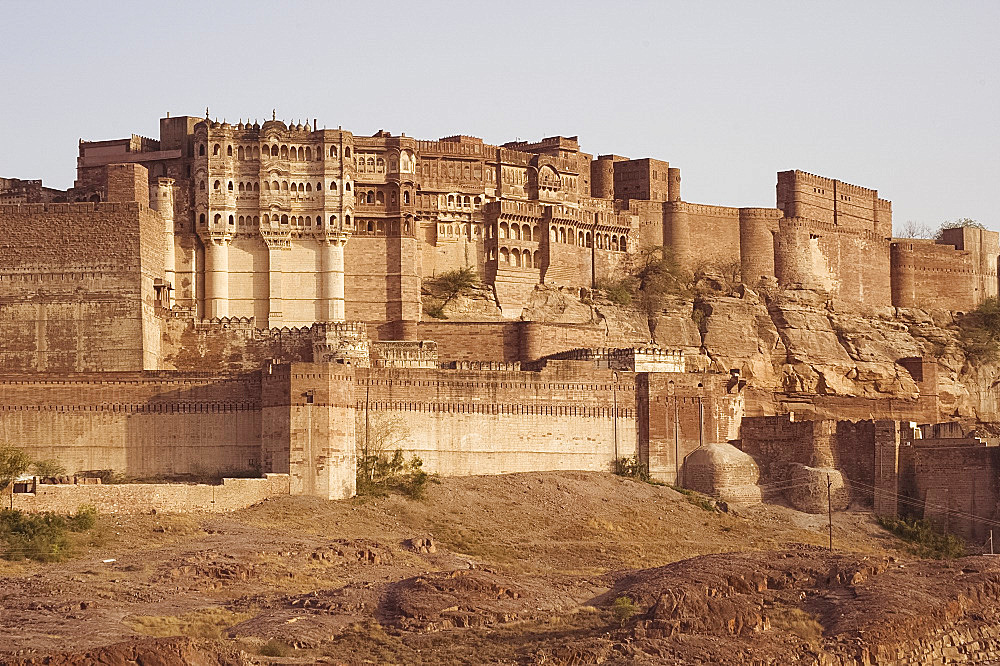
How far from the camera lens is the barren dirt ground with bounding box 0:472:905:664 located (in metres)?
45.8

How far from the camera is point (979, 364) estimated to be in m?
99.4

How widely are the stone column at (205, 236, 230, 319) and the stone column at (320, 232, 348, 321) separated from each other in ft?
12.2

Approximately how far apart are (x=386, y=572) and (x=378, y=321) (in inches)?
1015

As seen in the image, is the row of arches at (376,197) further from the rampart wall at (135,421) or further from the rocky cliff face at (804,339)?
the rampart wall at (135,421)

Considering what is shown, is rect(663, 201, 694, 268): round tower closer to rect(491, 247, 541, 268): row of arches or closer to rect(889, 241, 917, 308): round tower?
rect(491, 247, 541, 268): row of arches

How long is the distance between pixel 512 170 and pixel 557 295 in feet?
19.9

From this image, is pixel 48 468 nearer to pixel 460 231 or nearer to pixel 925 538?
pixel 460 231

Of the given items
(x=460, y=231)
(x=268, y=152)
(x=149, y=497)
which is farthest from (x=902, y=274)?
(x=149, y=497)

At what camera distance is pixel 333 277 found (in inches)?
3174

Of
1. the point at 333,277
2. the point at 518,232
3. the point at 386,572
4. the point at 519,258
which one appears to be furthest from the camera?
the point at 518,232

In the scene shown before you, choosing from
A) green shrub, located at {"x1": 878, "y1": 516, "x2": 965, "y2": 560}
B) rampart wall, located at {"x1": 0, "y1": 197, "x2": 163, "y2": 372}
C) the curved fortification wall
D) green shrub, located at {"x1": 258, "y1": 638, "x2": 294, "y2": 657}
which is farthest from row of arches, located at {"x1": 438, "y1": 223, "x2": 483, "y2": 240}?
green shrub, located at {"x1": 258, "y1": 638, "x2": 294, "y2": 657}

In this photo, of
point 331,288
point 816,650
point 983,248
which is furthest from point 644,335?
point 816,650

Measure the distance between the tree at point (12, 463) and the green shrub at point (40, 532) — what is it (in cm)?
539

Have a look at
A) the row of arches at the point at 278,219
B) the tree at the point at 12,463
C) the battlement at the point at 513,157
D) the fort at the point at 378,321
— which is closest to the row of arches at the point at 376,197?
the fort at the point at 378,321
